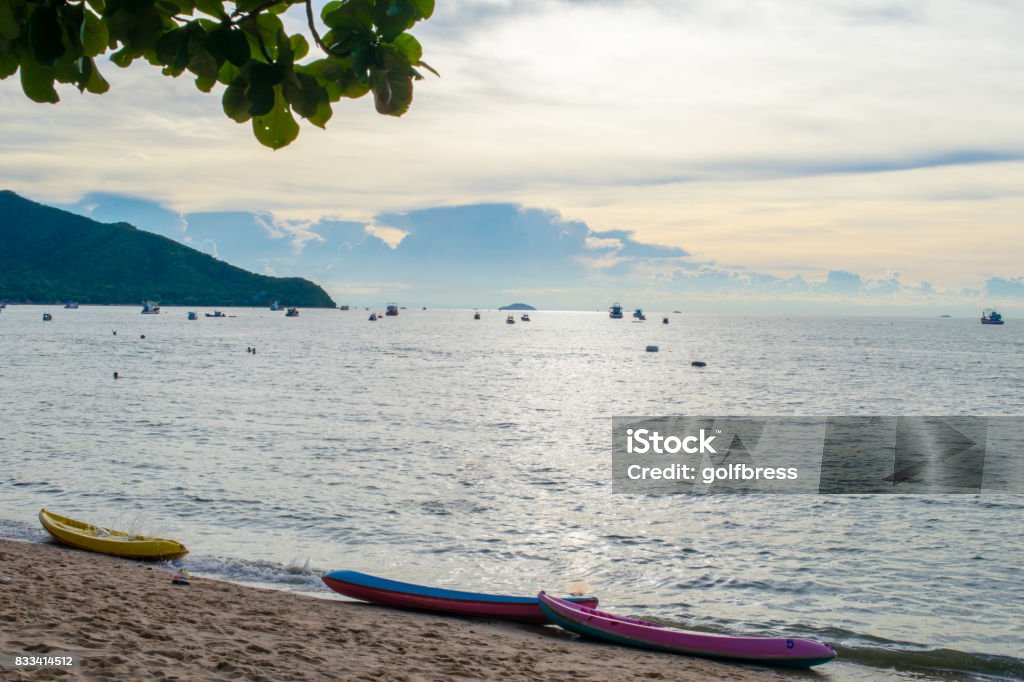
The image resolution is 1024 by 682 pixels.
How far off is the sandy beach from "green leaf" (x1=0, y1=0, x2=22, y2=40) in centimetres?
687

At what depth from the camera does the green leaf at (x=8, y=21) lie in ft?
9.68

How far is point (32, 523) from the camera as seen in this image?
66.5 feet

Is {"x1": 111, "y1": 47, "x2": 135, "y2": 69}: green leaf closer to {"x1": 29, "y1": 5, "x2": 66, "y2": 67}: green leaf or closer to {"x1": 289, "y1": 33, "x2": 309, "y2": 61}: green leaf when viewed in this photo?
{"x1": 29, "y1": 5, "x2": 66, "y2": 67}: green leaf

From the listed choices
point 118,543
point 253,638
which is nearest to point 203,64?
point 253,638

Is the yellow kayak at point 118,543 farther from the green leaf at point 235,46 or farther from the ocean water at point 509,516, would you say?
the green leaf at point 235,46

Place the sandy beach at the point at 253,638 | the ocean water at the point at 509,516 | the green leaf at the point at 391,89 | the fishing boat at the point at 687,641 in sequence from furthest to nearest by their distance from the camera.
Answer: the ocean water at the point at 509,516, the fishing boat at the point at 687,641, the sandy beach at the point at 253,638, the green leaf at the point at 391,89

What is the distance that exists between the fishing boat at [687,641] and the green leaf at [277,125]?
1167 cm

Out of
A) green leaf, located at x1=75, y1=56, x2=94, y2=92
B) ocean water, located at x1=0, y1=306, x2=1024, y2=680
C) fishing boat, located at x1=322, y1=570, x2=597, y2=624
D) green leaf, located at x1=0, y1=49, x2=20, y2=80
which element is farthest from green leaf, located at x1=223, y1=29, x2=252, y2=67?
ocean water, located at x1=0, y1=306, x2=1024, y2=680

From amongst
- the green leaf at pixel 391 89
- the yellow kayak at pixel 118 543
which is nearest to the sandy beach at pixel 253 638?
the yellow kayak at pixel 118 543

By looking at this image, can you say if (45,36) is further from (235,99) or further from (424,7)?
(424,7)

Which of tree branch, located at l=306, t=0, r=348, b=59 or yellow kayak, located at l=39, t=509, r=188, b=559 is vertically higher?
tree branch, located at l=306, t=0, r=348, b=59

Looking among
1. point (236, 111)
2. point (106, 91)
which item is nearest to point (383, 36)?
point (236, 111)

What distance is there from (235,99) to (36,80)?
86 cm

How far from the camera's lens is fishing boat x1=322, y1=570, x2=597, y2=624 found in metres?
14.1
